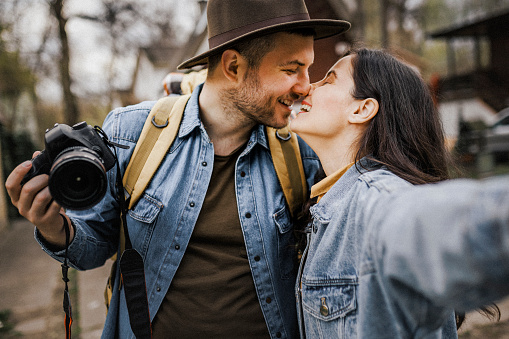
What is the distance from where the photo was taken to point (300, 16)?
78.9 inches

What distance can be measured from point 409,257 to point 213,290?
3.66ft

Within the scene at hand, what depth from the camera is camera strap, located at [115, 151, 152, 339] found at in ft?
5.71

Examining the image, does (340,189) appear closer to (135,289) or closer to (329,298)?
(329,298)

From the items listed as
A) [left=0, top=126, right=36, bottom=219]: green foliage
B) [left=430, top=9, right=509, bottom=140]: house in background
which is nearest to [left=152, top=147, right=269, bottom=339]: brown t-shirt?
[left=0, top=126, right=36, bottom=219]: green foliage

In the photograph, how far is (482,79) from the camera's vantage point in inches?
765

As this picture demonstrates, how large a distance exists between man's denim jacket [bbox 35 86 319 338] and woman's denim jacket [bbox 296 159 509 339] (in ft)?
1.26

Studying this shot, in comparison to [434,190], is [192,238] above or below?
below

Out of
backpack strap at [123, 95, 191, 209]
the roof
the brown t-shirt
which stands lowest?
the roof

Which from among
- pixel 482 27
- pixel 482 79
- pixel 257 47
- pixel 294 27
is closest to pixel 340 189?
pixel 294 27

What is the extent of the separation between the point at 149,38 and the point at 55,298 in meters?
9.74

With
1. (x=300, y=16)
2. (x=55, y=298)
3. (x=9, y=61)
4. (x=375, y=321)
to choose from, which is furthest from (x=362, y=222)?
(x=9, y=61)

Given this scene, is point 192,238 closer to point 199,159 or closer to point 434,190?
point 199,159

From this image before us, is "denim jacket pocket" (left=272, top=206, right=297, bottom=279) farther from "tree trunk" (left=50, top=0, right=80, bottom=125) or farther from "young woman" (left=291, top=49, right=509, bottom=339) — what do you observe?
"tree trunk" (left=50, top=0, right=80, bottom=125)

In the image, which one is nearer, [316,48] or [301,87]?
[301,87]
